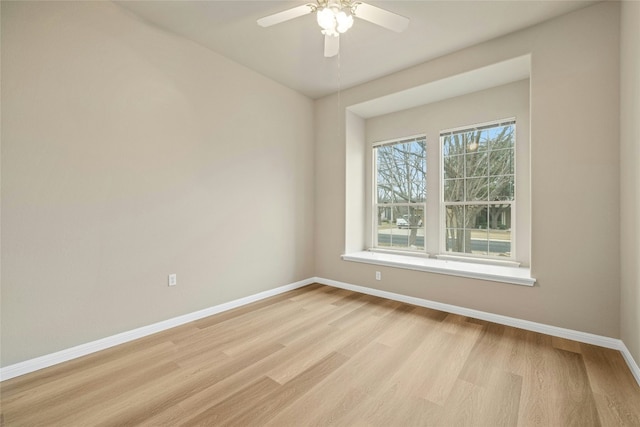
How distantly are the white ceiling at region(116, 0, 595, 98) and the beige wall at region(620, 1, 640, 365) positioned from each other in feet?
2.01

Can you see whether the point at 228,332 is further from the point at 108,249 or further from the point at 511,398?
the point at 511,398

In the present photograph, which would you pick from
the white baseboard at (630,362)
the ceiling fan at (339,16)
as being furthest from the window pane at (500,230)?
the ceiling fan at (339,16)

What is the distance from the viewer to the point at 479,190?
344 centimetres

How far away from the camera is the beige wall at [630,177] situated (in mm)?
1845

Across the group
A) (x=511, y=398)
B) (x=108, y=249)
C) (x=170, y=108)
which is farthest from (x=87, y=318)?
(x=511, y=398)

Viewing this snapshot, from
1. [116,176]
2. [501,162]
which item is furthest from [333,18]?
[501,162]

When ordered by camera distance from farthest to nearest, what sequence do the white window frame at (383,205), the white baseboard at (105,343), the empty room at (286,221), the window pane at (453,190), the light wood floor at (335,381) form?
the white window frame at (383,205) < the window pane at (453,190) < the white baseboard at (105,343) < the empty room at (286,221) < the light wood floor at (335,381)

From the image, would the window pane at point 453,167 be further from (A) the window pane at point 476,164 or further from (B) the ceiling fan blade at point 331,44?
(B) the ceiling fan blade at point 331,44

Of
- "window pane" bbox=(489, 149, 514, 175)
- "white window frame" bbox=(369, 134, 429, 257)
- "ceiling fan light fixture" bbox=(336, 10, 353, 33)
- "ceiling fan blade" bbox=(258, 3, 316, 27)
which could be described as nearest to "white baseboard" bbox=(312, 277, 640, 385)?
"white window frame" bbox=(369, 134, 429, 257)

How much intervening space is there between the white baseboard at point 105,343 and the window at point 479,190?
2.89 meters

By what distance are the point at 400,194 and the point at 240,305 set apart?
9.09 ft

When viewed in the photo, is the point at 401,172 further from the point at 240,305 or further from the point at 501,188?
the point at 240,305

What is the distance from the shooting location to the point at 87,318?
217cm

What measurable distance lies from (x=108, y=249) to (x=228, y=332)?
1279 millimetres
